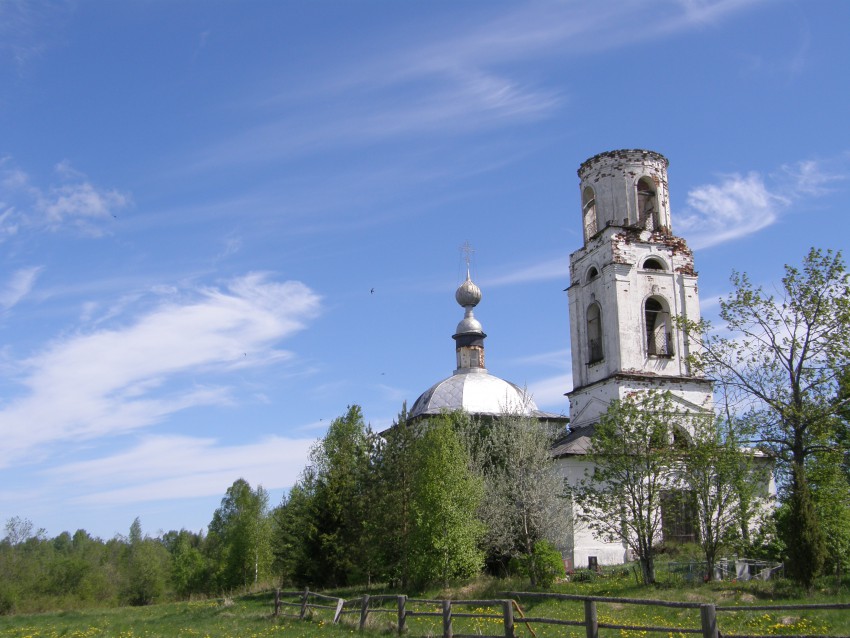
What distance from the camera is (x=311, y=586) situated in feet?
96.6

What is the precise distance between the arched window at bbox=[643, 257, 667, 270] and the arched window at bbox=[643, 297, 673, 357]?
1.39 m

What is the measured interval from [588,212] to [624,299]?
19.2ft

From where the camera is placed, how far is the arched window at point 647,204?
3426 centimetres

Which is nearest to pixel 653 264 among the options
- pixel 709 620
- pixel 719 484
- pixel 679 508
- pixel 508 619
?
pixel 679 508

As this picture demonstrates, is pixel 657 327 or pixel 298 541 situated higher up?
pixel 657 327

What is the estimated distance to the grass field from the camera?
573 inches

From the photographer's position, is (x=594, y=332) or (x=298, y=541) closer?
(x=298, y=541)

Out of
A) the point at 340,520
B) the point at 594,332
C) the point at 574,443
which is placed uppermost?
the point at 594,332

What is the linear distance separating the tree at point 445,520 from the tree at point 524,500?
6.02ft

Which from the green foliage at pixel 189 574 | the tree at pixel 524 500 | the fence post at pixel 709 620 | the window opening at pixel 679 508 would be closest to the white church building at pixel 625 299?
the tree at pixel 524 500

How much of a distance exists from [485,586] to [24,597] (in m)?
35.4

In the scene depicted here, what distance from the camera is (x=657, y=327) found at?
109 feet

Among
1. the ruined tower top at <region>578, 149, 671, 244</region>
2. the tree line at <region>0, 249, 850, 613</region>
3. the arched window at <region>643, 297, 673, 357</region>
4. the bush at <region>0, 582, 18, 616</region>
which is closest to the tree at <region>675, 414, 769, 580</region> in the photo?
the tree line at <region>0, 249, 850, 613</region>

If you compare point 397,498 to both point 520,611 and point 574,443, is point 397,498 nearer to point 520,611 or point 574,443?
point 574,443
